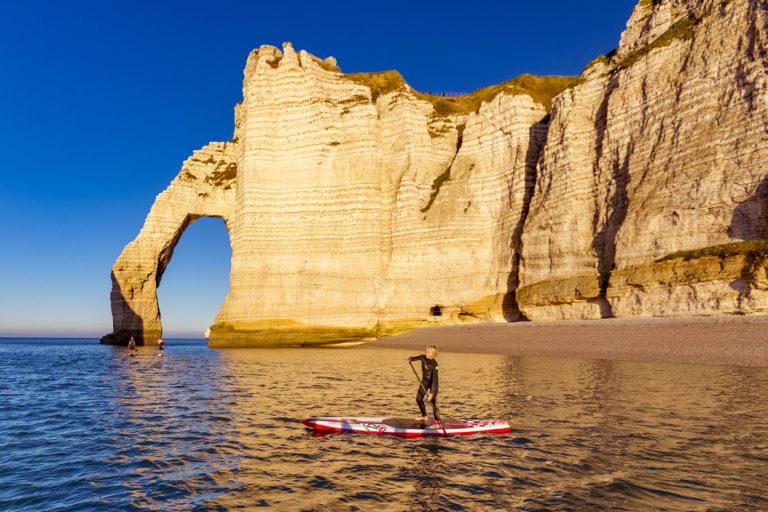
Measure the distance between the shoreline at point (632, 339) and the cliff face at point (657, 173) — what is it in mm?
2121

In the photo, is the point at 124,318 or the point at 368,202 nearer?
the point at 368,202

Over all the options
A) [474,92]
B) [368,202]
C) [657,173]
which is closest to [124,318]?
[368,202]

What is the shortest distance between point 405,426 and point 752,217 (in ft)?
83.2

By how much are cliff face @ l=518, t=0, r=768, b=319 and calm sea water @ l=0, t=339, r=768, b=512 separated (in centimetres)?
1207

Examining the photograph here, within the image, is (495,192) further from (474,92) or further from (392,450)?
(392,450)

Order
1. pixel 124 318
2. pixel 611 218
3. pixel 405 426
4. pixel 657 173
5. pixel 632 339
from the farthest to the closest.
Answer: pixel 124 318 < pixel 611 218 < pixel 657 173 < pixel 632 339 < pixel 405 426

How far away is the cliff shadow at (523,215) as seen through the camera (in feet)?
136

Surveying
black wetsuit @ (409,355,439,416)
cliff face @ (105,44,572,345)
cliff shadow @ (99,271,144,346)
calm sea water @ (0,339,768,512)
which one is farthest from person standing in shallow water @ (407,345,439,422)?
cliff shadow @ (99,271,144,346)

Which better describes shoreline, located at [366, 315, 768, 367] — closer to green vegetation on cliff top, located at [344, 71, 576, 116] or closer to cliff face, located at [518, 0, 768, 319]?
cliff face, located at [518, 0, 768, 319]

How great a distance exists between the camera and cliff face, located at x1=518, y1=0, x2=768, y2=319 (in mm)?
26781

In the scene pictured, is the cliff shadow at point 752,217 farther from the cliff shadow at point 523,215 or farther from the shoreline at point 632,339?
the cliff shadow at point 523,215

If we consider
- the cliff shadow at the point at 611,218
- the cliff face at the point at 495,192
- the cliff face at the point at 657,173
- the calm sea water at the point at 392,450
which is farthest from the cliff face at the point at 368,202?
the calm sea water at the point at 392,450

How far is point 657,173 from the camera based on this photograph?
31969mm

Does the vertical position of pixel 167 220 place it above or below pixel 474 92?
below
